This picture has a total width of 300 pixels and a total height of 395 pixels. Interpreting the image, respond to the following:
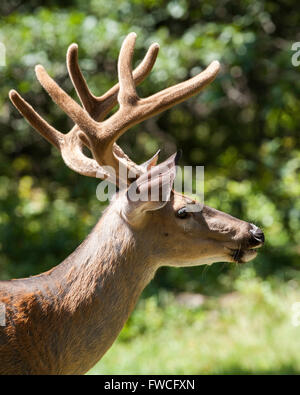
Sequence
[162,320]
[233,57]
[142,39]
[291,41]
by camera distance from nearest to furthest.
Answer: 1. [162,320]
2. [233,57]
3. [142,39]
4. [291,41]

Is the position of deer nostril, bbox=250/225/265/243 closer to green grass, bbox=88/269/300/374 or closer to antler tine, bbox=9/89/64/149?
antler tine, bbox=9/89/64/149

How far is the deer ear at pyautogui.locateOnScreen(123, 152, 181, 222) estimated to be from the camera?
2873 millimetres

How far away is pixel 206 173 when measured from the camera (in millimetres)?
8766

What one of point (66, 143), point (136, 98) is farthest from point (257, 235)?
point (66, 143)

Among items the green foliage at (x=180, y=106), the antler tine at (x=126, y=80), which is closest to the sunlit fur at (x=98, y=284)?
the antler tine at (x=126, y=80)

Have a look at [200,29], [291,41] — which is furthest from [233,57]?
[291,41]

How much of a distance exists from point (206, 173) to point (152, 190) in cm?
593

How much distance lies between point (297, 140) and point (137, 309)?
3251 mm

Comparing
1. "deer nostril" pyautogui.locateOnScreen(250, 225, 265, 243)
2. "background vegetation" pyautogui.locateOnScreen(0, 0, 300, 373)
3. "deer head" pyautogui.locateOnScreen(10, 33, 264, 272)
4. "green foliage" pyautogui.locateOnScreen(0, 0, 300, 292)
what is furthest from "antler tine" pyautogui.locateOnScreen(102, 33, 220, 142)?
"green foliage" pyautogui.locateOnScreen(0, 0, 300, 292)

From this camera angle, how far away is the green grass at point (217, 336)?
495 cm

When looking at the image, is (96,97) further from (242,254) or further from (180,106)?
(180,106)
